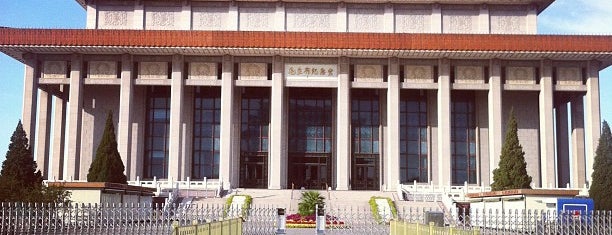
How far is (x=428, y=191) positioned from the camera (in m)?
46.2

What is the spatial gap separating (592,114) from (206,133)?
24390mm

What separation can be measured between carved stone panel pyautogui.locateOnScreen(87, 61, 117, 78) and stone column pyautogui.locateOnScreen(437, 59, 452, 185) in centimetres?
2021

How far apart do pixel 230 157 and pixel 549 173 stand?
19439 millimetres

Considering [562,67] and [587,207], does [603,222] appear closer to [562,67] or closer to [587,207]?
[587,207]

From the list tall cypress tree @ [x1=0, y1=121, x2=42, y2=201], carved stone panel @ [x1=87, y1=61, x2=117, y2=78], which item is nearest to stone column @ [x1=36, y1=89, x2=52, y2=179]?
carved stone panel @ [x1=87, y1=61, x2=117, y2=78]

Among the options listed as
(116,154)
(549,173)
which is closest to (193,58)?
(116,154)

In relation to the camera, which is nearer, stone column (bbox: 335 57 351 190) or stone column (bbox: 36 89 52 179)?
stone column (bbox: 335 57 351 190)

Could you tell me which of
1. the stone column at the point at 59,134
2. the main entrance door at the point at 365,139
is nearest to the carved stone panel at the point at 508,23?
the main entrance door at the point at 365,139

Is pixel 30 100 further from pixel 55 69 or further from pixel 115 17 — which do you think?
pixel 115 17

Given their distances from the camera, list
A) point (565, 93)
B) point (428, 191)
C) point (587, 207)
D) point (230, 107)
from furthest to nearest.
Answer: point (565, 93) < point (230, 107) < point (428, 191) < point (587, 207)

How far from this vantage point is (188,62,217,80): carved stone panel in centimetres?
4994

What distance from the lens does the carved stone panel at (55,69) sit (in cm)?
4972

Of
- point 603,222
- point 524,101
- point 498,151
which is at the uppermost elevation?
point 524,101

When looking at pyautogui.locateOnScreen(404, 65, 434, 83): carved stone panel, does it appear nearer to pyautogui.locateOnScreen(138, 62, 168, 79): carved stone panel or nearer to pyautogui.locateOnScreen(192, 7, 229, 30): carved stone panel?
pyautogui.locateOnScreen(192, 7, 229, 30): carved stone panel
